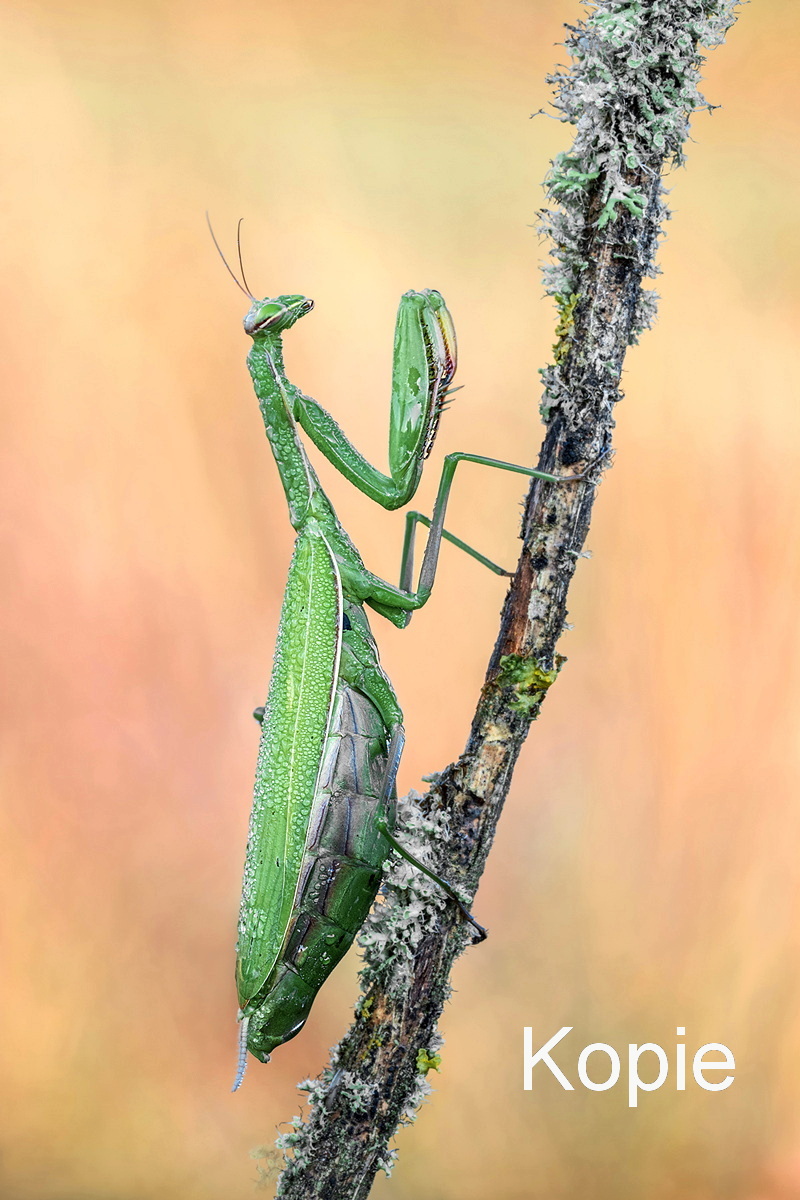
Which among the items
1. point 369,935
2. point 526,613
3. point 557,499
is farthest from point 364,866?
point 557,499

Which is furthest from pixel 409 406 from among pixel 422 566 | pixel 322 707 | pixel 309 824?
pixel 309 824

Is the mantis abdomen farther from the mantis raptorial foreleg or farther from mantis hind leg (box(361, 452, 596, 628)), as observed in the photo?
the mantis raptorial foreleg

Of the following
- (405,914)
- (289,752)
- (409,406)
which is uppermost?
(409,406)

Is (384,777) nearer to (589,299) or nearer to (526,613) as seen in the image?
(526,613)

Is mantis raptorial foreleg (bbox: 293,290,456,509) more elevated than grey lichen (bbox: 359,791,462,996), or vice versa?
mantis raptorial foreleg (bbox: 293,290,456,509)

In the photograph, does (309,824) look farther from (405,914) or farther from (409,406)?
(409,406)

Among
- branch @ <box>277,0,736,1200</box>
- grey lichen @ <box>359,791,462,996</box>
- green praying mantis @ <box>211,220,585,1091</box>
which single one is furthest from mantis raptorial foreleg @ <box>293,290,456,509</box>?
grey lichen @ <box>359,791,462,996</box>

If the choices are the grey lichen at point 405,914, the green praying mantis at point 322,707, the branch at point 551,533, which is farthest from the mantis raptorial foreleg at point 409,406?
the grey lichen at point 405,914
